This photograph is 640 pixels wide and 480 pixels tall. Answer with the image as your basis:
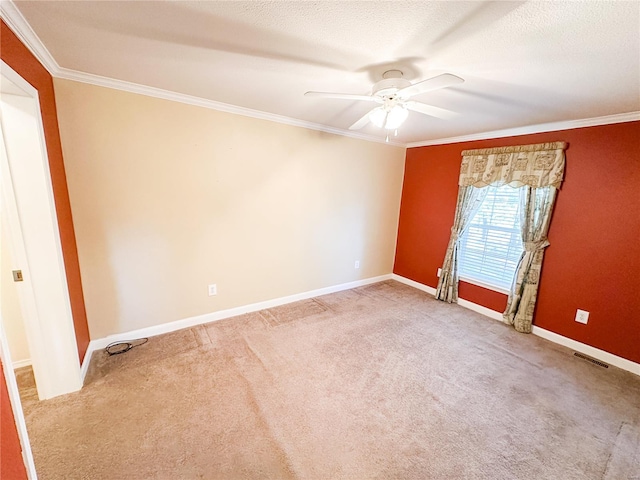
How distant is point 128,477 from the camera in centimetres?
132

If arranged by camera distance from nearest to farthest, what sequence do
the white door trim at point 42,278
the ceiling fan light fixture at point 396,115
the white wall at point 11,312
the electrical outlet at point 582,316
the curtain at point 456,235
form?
the white door trim at point 42,278 < the ceiling fan light fixture at point 396,115 < the white wall at point 11,312 < the electrical outlet at point 582,316 < the curtain at point 456,235

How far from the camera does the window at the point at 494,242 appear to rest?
3068 mm

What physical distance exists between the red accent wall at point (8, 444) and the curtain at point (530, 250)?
13.0 feet

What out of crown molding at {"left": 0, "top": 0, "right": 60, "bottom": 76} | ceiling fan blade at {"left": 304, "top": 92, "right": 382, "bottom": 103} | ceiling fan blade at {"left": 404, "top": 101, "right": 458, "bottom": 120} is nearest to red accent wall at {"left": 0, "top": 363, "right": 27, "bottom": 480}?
crown molding at {"left": 0, "top": 0, "right": 60, "bottom": 76}

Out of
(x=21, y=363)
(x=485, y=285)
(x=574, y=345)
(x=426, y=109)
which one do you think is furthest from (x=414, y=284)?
(x=21, y=363)

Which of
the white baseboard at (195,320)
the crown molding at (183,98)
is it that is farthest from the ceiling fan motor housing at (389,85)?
the white baseboard at (195,320)

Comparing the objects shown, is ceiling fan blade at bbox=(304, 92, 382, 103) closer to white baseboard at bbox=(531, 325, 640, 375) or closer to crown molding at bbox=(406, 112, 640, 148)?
crown molding at bbox=(406, 112, 640, 148)

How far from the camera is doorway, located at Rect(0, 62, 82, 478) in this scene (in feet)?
4.85

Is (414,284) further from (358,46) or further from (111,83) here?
(111,83)

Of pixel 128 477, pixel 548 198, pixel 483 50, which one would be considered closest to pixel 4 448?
pixel 128 477

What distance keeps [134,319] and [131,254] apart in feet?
2.09

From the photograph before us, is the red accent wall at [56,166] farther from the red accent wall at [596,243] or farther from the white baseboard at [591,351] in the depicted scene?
the white baseboard at [591,351]

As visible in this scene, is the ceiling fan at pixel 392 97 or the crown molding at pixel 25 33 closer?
the crown molding at pixel 25 33

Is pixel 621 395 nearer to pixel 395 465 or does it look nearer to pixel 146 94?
pixel 395 465
